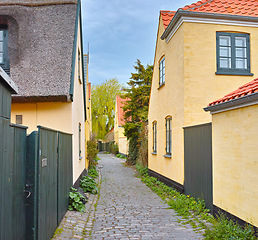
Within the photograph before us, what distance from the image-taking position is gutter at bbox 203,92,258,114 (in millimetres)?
4923

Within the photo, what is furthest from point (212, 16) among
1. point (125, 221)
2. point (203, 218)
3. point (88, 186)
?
point (88, 186)

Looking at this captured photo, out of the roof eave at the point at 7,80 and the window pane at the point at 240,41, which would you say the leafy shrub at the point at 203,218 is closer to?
the roof eave at the point at 7,80

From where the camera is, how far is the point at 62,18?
30.3 feet

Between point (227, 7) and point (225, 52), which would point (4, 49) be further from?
point (227, 7)

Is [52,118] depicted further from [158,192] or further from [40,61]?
[158,192]

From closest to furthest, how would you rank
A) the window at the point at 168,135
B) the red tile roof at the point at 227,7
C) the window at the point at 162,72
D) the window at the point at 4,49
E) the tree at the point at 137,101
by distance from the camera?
the window at the point at 4,49 → the red tile roof at the point at 227,7 → the window at the point at 168,135 → the window at the point at 162,72 → the tree at the point at 137,101

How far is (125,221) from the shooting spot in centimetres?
694

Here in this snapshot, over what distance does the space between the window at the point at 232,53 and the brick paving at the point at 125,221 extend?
476 cm

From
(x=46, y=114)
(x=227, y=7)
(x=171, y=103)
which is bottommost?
(x=46, y=114)

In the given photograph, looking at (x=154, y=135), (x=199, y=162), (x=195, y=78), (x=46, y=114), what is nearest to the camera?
(x=199, y=162)

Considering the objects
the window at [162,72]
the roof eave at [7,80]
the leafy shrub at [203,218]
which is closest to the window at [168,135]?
the leafy shrub at [203,218]

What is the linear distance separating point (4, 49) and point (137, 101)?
14.0 metres

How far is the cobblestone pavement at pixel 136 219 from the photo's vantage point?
5.91 metres

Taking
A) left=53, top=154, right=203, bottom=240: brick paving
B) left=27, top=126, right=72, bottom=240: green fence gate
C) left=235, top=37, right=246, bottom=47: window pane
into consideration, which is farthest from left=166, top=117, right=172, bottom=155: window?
left=27, top=126, right=72, bottom=240: green fence gate
